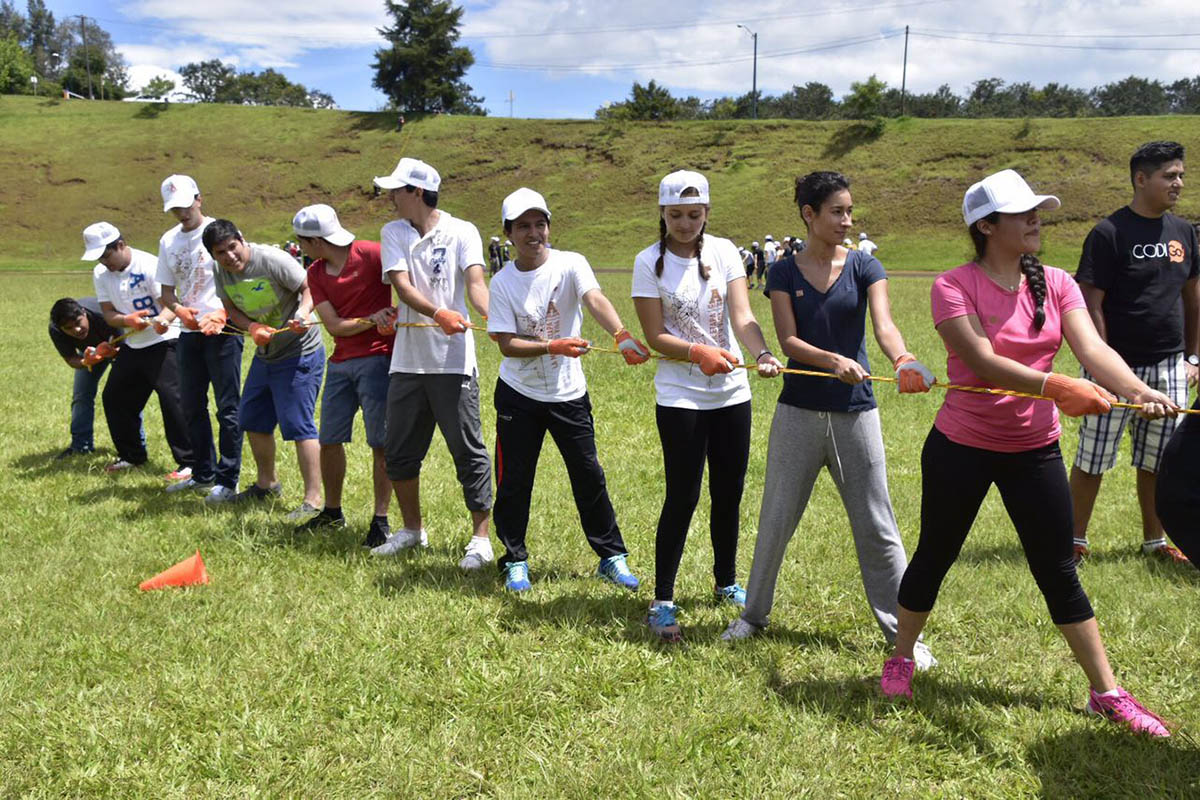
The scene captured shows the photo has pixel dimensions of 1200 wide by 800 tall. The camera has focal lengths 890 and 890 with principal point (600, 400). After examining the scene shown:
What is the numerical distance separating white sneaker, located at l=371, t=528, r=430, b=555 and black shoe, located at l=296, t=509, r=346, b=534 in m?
0.58

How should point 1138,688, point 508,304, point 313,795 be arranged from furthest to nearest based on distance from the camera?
point 508,304 → point 1138,688 → point 313,795

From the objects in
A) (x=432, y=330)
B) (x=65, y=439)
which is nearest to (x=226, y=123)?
(x=65, y=439)

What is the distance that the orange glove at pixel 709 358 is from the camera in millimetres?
3844

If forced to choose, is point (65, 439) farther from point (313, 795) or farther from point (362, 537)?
point (313, 795)

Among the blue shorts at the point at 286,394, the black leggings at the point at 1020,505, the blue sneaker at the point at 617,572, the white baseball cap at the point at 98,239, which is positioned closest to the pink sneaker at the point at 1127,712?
the black leggings at the point at 1020,505

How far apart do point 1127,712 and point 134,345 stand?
23.6ft

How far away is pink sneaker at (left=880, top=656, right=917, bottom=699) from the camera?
3.56m

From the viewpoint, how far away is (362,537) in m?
5.69

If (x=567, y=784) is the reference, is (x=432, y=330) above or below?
above

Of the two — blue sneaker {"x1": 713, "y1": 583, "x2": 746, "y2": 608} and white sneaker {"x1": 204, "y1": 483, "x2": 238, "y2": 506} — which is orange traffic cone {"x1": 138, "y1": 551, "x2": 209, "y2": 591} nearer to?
white sneaker {"x1": 204, "y1": 483, "x2": 238, "y2": 506}

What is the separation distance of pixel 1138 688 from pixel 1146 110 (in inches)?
3999

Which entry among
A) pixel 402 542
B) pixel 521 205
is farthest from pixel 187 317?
pixel 521 205

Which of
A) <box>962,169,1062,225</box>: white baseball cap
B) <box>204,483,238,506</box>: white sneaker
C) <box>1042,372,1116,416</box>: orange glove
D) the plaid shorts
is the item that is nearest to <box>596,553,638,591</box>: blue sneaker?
<box>1042,372,1116,416</box>: orange glove

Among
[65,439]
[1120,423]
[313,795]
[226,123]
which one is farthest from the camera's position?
[226,123]
